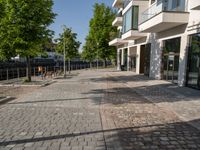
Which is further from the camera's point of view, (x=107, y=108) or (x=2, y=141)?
(x=107, y=108)

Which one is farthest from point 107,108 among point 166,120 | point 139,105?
point 166,120

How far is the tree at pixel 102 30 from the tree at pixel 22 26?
28379 mm

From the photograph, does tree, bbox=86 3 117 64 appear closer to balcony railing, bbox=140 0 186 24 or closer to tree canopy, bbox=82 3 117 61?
tree canopy, bbox=82 3 117 61

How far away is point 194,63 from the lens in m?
13.3

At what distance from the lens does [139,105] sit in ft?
28.6

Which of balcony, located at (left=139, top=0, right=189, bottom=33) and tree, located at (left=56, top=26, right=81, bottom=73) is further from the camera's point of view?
tree, located at (left=56, top=26, right=81, bottom=73)

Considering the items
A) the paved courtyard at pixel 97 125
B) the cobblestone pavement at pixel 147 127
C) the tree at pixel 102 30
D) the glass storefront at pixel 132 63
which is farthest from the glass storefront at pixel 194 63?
the tree at pixel 102 30

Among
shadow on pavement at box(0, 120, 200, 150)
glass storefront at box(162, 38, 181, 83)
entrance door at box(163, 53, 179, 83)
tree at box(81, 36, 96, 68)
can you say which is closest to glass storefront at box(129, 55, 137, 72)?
glass storefront at box(162, 38, 181, 83)

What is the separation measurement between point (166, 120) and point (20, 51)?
10.9m

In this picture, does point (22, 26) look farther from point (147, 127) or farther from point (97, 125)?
point (147, 127)

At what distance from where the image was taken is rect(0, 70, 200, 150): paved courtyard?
476cm

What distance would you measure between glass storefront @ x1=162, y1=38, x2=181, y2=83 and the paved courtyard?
22.1 ft

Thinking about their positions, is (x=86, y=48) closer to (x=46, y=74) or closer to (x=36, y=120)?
(x=46, y=74)

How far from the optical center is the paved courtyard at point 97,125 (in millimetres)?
4762
